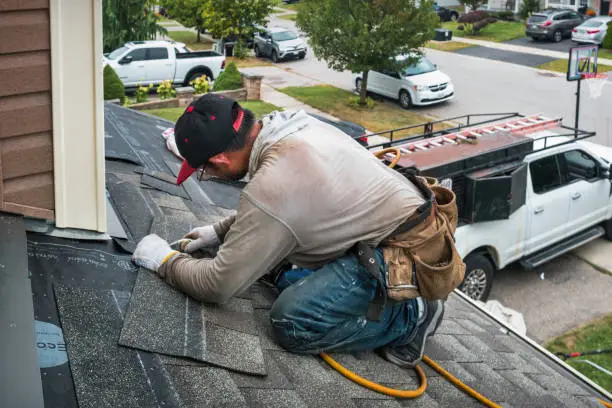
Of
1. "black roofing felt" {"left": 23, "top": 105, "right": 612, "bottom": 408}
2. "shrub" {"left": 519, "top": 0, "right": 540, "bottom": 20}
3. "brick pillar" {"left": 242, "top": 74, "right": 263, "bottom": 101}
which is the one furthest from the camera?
"shrub" {"left": 519, "top": 0, "right": 540, "bottom": 20}

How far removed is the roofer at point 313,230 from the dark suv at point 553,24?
30915 mm

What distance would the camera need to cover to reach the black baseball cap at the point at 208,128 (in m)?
3.42

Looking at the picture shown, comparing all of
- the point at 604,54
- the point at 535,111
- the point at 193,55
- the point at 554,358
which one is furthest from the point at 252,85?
the point at 554,358

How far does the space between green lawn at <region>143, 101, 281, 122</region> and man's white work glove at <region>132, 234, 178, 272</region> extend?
12.6 m

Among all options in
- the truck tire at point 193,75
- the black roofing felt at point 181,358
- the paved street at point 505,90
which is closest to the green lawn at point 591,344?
the black roofing felt at point 181,358

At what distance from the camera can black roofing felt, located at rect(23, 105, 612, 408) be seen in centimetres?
281

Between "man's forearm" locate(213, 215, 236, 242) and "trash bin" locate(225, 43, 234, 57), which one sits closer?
"man's forearm" locate(213, 215, 236, 242)

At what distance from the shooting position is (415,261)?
3541 mm

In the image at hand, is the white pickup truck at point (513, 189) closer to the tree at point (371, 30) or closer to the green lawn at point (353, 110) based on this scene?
the green lawn at point (353, 110)

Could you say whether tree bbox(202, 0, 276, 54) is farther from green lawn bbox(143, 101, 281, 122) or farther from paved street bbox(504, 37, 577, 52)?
paved street bbox(504, 37, 577, 52)

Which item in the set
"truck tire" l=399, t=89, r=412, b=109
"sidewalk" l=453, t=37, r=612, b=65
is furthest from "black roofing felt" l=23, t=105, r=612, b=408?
"sidewalk" l=453, t=37, r=612, b=65

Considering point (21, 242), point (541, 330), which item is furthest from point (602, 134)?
point (21, 242)

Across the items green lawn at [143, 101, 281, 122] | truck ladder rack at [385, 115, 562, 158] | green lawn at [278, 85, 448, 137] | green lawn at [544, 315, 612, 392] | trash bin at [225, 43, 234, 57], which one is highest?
truck ladder rack at [385, 115, 562, 158]

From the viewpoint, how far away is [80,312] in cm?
313
